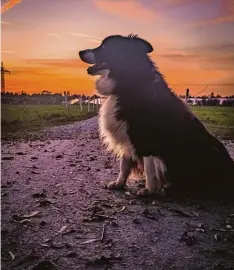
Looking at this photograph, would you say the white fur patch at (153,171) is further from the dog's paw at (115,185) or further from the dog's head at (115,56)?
the dog's head at (115,56)

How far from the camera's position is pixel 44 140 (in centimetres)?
339

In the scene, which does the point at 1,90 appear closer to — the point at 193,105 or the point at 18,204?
the point at 18,204

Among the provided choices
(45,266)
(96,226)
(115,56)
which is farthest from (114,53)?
(45,266)

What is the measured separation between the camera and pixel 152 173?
7.89 feet

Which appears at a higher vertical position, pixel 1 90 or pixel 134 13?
pixel 134 13

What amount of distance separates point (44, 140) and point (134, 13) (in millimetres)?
1786

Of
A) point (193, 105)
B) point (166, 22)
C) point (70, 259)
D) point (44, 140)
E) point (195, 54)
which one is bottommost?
point (70, 259)

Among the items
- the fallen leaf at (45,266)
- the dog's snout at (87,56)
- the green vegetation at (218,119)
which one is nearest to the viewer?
the fallen leaf at (45,266)

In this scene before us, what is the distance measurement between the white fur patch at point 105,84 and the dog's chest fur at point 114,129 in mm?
51

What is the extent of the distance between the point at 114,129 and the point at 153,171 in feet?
1.22

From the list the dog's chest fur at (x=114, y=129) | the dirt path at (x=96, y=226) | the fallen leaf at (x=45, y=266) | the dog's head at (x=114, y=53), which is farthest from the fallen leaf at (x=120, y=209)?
the dog's head at (x=114, y=53)

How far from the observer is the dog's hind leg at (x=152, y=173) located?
238cm

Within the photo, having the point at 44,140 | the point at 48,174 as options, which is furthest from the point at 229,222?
the point at 44,140

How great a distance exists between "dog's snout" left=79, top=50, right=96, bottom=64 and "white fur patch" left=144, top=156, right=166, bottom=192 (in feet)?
2.31
